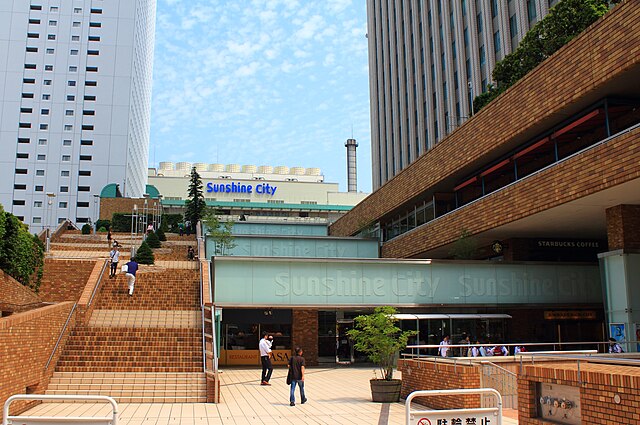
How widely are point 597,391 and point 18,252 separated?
19.1 metres

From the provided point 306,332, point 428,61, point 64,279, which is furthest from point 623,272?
point 428,61

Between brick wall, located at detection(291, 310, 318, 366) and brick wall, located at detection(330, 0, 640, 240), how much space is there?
7.46 metres

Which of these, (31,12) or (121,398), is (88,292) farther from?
(31,12)

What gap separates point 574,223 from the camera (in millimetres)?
24609

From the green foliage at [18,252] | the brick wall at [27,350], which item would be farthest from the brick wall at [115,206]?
the brick wall at [27,350]

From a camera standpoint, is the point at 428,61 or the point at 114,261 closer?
the point at 114,261

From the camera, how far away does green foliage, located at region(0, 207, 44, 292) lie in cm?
2047

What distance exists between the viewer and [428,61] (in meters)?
57.9

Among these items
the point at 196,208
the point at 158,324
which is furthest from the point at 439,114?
the point at 158,324

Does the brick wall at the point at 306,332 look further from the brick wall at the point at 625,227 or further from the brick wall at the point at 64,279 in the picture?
the brick wall at the point at 625,227

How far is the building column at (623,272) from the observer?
1998 cm

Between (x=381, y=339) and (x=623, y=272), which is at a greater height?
(x=623, y=272)

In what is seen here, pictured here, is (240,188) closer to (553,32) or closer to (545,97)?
(553,32)

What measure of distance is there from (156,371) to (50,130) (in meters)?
61.8
